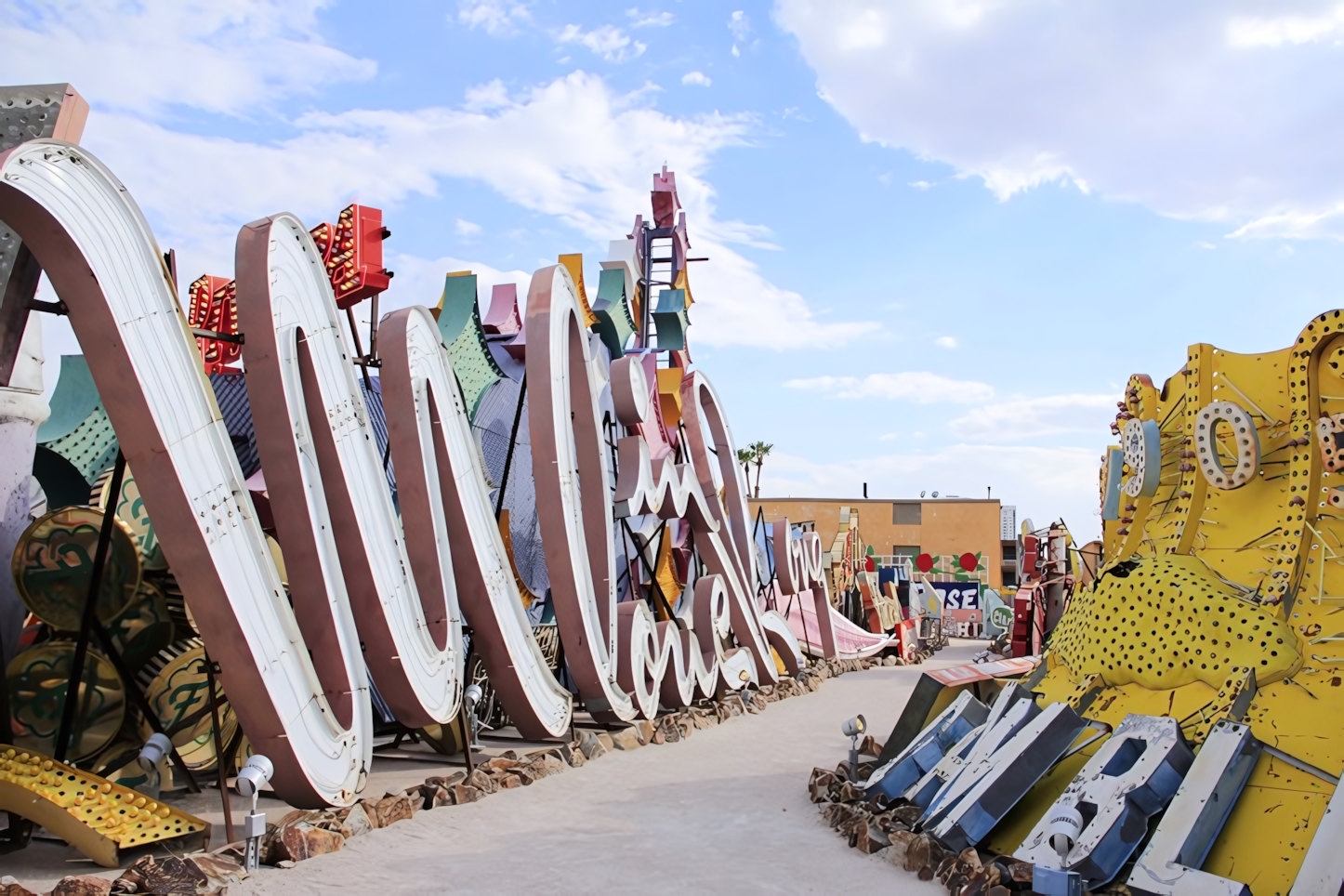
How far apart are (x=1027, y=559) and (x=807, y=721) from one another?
1883 cm

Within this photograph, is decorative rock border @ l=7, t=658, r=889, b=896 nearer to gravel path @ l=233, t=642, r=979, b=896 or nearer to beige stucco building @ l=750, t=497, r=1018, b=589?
gravel path @ l=233, t=642, r=979, b=896

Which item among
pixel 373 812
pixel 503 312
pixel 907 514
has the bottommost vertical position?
pixel 373 812

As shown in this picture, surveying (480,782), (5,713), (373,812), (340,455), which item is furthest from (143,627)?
(480,782)

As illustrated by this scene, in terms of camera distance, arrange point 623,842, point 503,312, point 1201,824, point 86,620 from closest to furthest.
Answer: point 1201,824 < point 86,620 < point 623,842 < point 503,312

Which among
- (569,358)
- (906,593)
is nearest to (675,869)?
(569,358)

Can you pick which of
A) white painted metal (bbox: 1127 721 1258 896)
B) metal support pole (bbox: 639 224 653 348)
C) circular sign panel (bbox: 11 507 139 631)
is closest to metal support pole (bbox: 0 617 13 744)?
circular sign panel (bbox: 11 507 139 631)

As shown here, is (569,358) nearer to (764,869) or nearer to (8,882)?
(764,869)

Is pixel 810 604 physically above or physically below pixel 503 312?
below

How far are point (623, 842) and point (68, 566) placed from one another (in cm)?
459

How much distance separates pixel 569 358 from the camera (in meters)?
12.7

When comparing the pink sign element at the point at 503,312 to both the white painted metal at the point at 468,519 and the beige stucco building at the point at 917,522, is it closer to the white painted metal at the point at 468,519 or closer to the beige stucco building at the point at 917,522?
the white painted metal at the point at 468,519

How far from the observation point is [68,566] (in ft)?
25.9

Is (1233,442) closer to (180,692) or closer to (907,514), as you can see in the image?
(180,692)

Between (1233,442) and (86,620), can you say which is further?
(1233,442)
